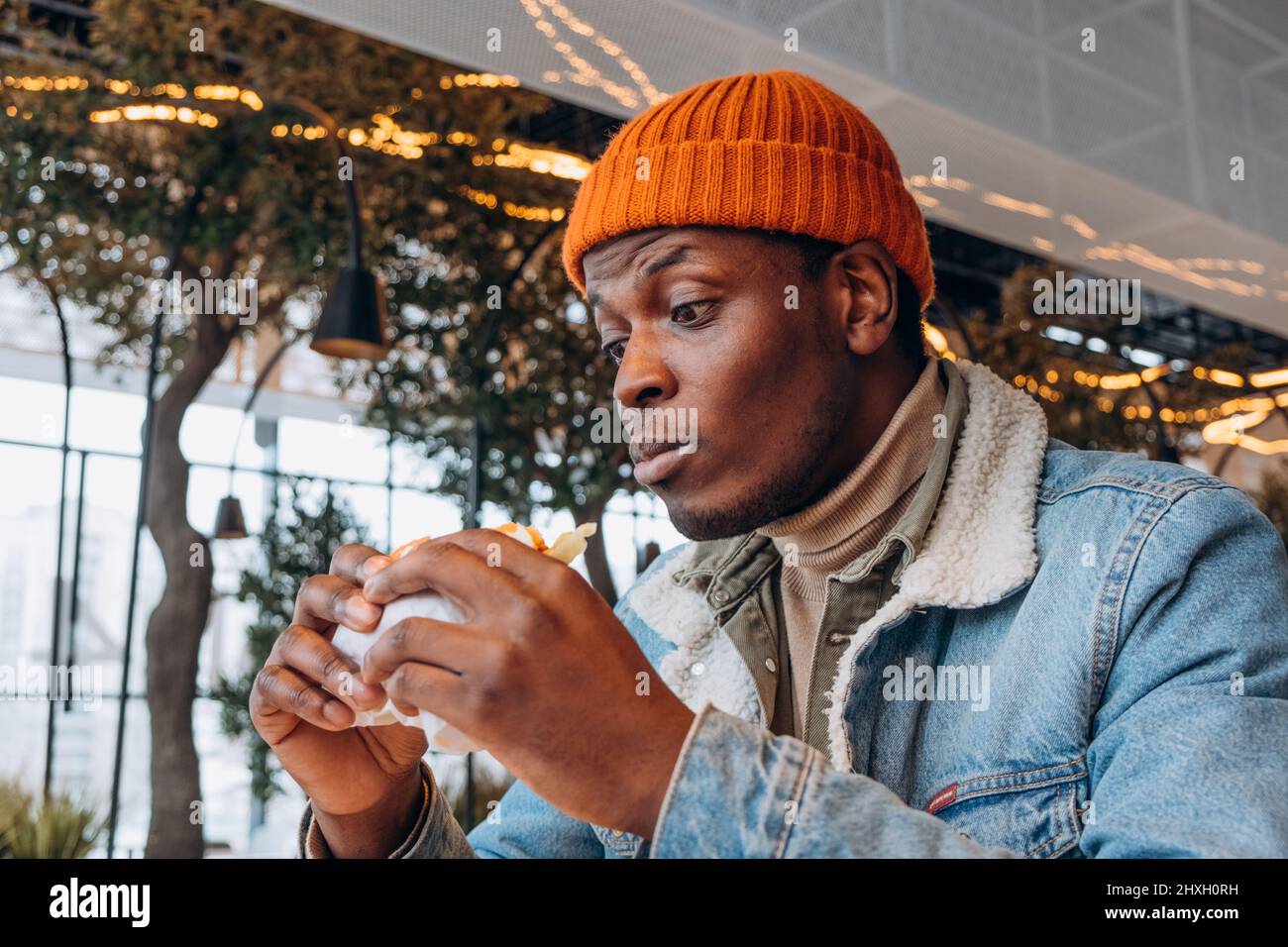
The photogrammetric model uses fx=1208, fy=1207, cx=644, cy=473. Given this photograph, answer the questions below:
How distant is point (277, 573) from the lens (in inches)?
281

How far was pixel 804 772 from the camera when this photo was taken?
886 millimetres

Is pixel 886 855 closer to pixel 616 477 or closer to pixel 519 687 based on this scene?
pixel 519 687

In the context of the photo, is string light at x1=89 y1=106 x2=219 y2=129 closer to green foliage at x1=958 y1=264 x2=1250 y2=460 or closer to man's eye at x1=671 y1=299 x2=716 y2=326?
man's eye at x1=671 y1=299 x2=716 y2=326

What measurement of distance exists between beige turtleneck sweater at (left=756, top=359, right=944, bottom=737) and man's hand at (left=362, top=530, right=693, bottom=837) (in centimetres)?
63

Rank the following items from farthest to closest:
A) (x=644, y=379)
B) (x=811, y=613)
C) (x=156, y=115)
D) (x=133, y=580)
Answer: (x=156, y=115) < (x=133, y=580) < (x=811, y=613) < (x=644, y=379)

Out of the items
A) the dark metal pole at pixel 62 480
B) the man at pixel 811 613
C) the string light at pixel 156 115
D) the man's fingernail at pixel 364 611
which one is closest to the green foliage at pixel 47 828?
the dark metal pole at pixel 62 480

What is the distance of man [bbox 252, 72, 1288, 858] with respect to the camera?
877mm

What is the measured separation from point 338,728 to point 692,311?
594 millimetres

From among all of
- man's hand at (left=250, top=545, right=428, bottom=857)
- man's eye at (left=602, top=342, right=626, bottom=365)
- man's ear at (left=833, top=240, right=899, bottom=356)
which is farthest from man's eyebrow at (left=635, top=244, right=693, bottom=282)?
man's hand at (left=250, top=545, right=428, bottom=857)

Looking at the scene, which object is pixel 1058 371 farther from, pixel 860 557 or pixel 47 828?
pixel 860 557

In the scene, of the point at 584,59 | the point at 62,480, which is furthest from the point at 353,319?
the point at 62,480

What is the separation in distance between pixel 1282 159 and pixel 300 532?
580 centimetres

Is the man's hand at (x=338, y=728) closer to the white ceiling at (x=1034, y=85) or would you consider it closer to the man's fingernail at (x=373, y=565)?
the man's fingernail at (x=373, y=565)
